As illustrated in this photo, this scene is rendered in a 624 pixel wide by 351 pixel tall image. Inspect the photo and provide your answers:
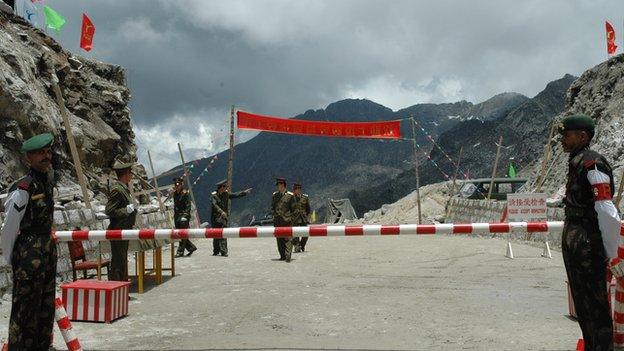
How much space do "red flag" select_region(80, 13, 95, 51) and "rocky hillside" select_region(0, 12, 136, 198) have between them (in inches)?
36.7

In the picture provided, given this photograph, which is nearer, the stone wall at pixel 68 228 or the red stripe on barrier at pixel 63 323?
the red stripe on barrier at pixel 63 323

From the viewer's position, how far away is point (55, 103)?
1711 centimetres

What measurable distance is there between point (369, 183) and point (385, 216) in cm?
11843

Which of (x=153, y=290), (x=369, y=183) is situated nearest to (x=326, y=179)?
(x=369, y=183)

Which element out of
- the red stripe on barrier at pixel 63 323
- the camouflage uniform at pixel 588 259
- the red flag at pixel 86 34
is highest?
the red flag at pixel 86 34

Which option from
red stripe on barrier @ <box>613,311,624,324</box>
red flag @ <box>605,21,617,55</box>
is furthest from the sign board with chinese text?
red flag @ <box>605,21,617,55</box>

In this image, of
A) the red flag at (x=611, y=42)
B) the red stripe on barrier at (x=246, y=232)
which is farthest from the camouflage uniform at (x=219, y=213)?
the red flag at (x=611, y=42)

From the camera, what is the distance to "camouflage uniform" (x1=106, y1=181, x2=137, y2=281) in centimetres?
780

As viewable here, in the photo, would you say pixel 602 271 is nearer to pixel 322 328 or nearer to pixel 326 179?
pixel 322 328

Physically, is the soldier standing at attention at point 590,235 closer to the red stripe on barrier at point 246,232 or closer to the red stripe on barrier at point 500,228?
the red stripe on barrier at point 500,228

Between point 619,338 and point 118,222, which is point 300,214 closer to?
point 118,222

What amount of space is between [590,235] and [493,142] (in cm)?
8463

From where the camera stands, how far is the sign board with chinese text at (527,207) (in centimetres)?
1288

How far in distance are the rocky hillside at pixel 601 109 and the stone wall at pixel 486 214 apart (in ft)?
7.04
